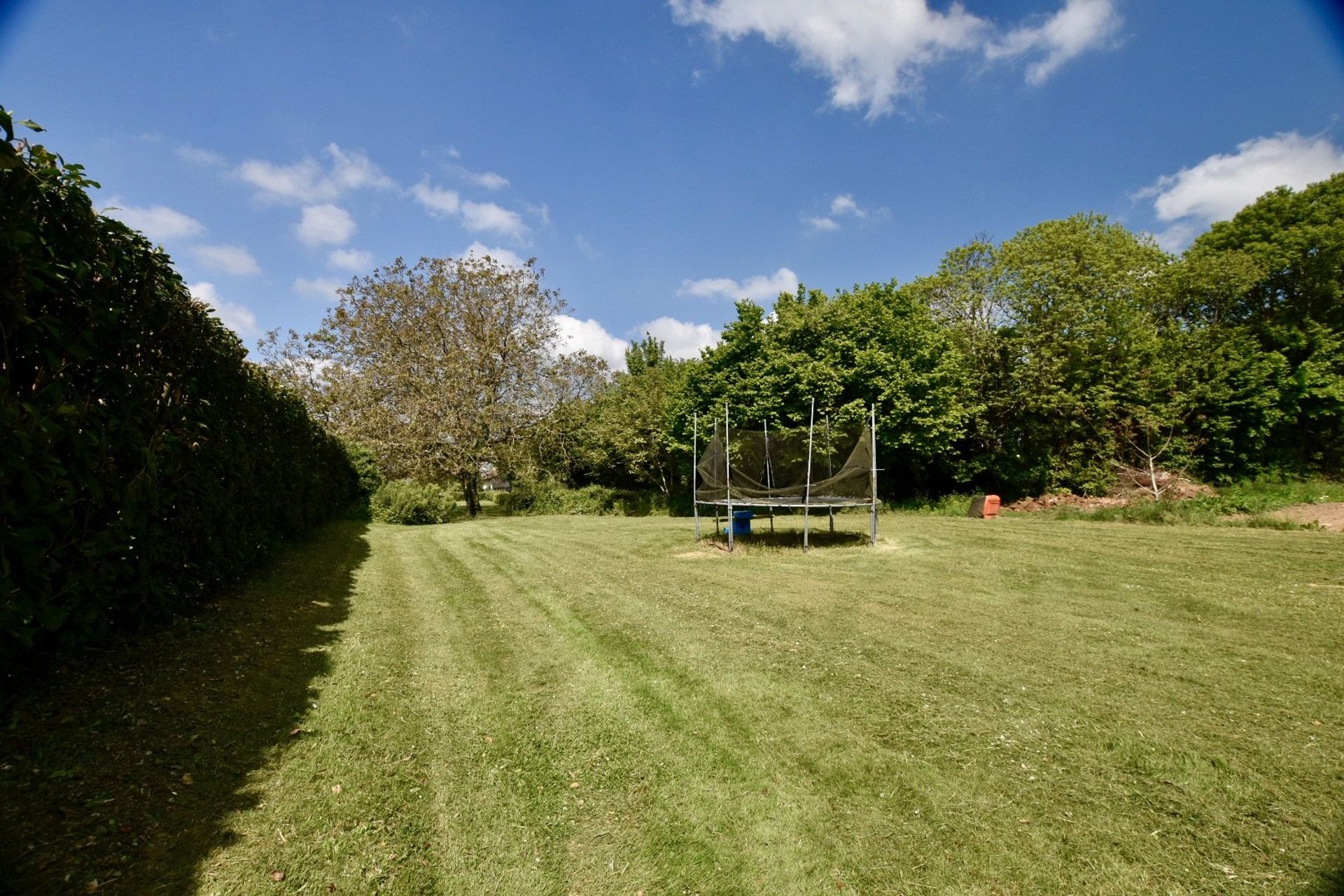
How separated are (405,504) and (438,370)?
5229mm

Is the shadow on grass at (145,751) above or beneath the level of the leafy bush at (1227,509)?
beneath

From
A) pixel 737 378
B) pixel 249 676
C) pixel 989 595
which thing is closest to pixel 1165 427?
pixel 737 378

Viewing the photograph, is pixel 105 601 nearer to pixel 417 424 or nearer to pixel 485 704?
pixel 485 704

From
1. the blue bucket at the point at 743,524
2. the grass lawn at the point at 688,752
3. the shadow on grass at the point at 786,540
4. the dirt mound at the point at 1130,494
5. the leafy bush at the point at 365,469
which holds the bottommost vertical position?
the grass lawn at the point at 688,752

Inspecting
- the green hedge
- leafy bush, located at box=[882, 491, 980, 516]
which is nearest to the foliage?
leafy bush, located at box=[882, 491, 980, 516]

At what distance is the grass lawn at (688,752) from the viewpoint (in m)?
2.07

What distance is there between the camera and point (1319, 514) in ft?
35.3

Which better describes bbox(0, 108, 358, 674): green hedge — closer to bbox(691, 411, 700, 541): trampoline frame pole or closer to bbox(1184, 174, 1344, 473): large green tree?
bbox(691, 411, 700, 541): trampoline frame pole

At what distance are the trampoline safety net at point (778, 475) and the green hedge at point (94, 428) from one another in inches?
291

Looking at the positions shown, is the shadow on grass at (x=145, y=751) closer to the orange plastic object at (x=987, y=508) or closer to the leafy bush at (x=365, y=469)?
the leafy bush at (x=365, y=469)

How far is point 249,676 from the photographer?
132 inches

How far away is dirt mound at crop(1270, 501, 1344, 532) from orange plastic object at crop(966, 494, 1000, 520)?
517 centimetres

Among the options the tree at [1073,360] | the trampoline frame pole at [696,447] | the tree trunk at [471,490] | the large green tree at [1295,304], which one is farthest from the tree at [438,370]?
the large green tree at [1295,304]

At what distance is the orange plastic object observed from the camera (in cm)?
1477
